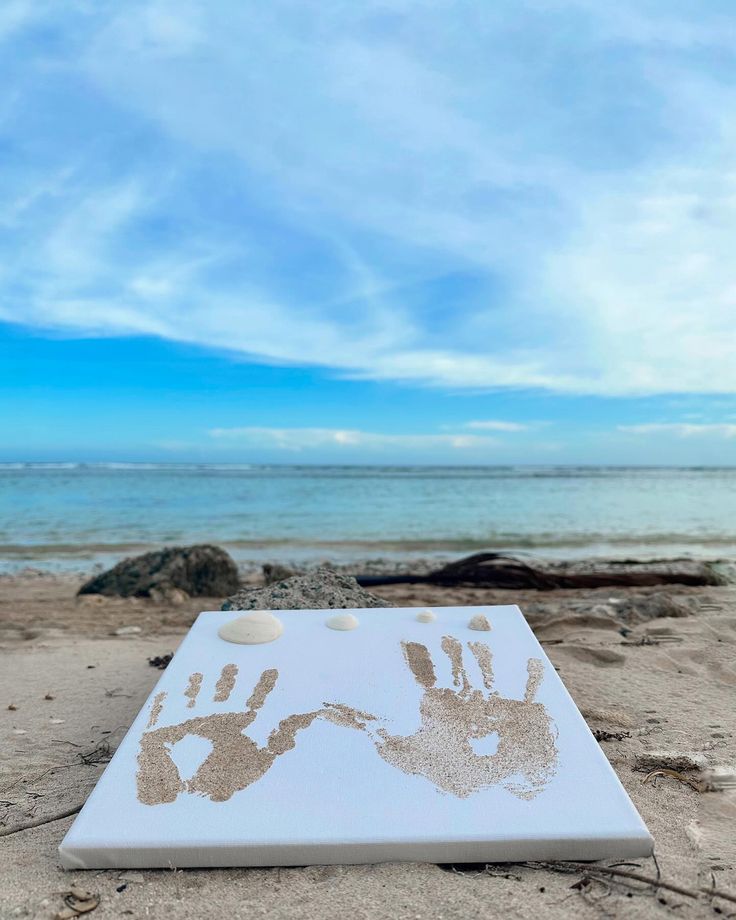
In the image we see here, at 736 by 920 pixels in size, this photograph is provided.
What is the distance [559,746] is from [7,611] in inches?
184

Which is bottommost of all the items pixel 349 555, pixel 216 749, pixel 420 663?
pixel 349 555

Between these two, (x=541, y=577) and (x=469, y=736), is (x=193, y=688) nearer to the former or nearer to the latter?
(x=469, y=736)

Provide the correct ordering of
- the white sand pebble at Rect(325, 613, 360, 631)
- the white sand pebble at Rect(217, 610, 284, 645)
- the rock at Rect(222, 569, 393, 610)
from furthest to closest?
1. the rock at Rect(222, 569, 393, 610)
2. the white sand pebble at Rect(325, 613, 360, 631)
3. the white sand pebble at Rect(217, 610, 284, 645)

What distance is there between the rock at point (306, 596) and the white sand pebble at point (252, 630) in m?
0.64

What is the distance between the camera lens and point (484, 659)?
7.57 ft

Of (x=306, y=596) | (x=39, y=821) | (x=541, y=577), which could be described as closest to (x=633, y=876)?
(x=39, y=821)

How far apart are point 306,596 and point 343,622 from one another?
77 centimetres

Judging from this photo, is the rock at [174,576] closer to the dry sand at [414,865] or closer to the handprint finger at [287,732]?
the dry sand at [414,865]

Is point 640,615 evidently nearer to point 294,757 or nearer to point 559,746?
point 559,746

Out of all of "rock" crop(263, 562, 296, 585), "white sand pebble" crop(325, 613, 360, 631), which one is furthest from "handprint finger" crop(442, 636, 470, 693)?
"rock" crop(263, 562, 296, 585)

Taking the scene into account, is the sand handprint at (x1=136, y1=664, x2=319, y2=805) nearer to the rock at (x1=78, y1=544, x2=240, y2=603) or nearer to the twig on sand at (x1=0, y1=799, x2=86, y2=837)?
the twig on sand at (x1=0, y1=799, x2=86, y2=837)

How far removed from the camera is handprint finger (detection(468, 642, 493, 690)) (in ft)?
7.13

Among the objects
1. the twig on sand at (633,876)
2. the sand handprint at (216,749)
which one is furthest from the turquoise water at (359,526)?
the twig on sand at (633,876)

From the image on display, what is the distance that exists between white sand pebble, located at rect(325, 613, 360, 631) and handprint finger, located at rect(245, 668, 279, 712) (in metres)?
0.38
